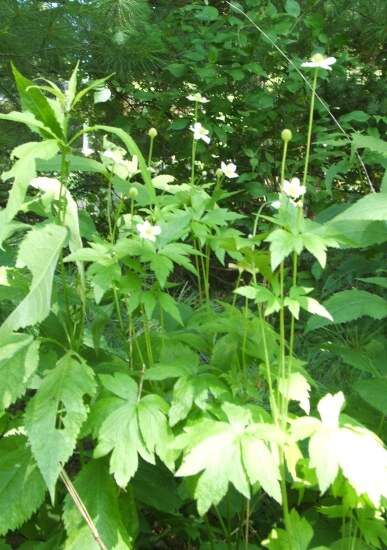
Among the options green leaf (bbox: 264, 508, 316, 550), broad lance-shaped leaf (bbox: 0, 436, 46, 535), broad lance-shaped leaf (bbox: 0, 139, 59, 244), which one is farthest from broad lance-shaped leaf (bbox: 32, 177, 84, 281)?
green leaf (bbox: 264, 508, 316, 550)

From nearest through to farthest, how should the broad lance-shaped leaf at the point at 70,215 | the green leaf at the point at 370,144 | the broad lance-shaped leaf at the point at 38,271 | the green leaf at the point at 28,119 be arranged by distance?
the broad lance-shaped leaf at the point at 38,271 < the green leaf at the point at 28,119 < the broad lance-shaped leaf at the point at 70,215 < the green leaf at the point at 370,144

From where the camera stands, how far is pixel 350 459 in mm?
1076

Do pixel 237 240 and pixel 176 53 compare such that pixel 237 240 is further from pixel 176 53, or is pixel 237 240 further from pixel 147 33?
pixel 176 53

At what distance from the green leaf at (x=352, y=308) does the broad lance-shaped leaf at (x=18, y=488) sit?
700mm

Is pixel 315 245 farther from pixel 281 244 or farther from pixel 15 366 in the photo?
pixel 15 366

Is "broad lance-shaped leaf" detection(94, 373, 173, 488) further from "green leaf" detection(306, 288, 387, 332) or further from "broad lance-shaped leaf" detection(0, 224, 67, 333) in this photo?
"green leaf" detection(306, 288, 387, 332)

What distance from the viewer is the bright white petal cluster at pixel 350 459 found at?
1056mm

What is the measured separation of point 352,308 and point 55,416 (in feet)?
2.50

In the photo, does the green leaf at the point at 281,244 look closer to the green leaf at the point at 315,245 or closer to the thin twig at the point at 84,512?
the green leaf at the point at 315,245

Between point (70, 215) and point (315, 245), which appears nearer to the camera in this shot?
point (315, 245)

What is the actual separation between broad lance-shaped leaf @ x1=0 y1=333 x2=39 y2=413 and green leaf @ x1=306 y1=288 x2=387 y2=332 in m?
0.67

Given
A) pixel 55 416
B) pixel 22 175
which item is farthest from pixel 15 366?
pixel 22 175

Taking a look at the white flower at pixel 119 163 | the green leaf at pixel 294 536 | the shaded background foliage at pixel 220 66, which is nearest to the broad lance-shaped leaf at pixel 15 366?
the white flower at pixel 119 163

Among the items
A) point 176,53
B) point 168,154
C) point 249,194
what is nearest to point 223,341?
point 249,194
